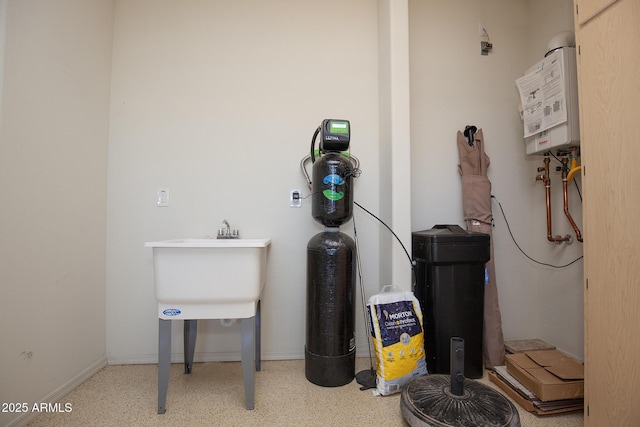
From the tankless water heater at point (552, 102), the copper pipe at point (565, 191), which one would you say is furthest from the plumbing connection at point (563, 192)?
the tankless water heater at point (552, 102)

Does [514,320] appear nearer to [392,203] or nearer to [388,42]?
[392,203]

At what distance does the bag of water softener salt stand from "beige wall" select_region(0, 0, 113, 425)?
1.63 metres

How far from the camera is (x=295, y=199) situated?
6.18ft

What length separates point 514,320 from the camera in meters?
2.01

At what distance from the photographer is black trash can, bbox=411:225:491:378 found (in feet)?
5.08

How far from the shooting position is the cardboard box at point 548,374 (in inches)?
50.1

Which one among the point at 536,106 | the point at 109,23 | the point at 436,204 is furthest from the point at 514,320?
the point at 109,23

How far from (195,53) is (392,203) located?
1694mm

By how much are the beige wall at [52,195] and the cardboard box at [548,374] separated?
7.76ft

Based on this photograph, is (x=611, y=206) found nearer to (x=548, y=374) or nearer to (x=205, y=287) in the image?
(x=548, y=374)

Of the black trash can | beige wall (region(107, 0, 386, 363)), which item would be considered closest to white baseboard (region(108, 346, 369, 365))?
beige wall (region(107, 0, 386, 363))

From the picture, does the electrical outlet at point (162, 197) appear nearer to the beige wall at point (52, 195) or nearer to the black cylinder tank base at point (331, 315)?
the beige wall at point (52, 195)

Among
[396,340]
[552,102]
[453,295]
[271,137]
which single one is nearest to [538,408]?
[453,295]

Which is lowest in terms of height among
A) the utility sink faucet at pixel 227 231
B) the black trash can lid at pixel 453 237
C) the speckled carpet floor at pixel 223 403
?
the speckled carpet floor at pixel 223 403
